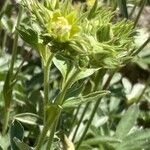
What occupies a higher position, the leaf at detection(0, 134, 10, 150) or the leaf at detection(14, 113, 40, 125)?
the leaf at detection(14, 113, 40, 125)

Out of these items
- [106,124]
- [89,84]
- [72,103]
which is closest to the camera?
[72,103]

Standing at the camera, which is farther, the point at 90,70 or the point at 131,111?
the point at 131,111

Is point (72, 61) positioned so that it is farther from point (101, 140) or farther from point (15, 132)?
point (101, 140)

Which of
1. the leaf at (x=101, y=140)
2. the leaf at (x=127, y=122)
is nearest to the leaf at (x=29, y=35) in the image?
the leaf at (x=101, y=140)

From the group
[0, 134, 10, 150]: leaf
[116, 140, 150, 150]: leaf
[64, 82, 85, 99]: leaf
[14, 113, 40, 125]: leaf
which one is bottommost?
[116, 140, 150, 150]: leaf

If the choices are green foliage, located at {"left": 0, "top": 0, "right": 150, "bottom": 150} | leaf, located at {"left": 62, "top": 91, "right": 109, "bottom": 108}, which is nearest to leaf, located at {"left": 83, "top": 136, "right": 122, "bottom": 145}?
green foliage, located at {"left": 0, "top": 0, "right": 150, "bottom": 150}

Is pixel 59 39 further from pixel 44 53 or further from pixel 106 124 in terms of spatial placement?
pixel 106 124

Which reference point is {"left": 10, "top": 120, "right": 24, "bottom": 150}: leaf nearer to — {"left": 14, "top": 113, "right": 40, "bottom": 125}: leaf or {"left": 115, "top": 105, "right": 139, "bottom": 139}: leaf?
{"left": 14, "top": 113, "right": 40, "bottom": 125}: leaf

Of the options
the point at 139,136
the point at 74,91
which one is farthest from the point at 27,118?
the point at 139,136

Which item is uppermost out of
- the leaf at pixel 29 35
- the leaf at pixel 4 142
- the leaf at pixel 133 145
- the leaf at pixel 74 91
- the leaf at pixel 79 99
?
the leaf at pixel 29 35

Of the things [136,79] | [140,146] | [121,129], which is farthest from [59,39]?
[136,79]

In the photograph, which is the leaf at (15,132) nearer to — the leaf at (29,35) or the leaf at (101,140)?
the leaf at (29,35)
